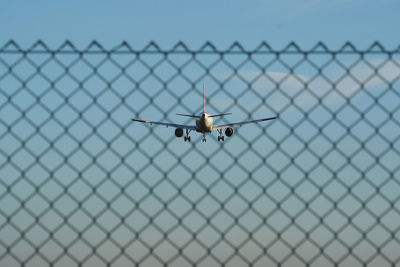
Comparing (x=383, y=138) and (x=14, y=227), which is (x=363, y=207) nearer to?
(x=383, y=138)

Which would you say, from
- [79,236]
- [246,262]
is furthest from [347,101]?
[79,236]

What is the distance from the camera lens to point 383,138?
4.36m

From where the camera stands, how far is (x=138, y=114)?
4.23m

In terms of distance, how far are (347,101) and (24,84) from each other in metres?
2.05

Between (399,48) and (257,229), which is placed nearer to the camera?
(257,229)

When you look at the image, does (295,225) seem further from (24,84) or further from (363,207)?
(24,84)

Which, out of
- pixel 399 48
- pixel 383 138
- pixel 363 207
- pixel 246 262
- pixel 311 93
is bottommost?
pixel 246 262

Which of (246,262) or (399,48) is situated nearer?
(246,262)

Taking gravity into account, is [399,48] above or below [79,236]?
above

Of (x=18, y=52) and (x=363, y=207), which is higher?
(x=18, y=52)

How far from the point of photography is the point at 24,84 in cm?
420

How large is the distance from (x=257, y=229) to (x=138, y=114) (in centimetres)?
103

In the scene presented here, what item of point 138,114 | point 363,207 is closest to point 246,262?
point 363,207

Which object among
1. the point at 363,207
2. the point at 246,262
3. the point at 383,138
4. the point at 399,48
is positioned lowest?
the point at 246,262
